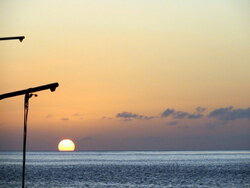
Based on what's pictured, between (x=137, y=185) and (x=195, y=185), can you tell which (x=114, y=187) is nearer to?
(x=137, y=185)

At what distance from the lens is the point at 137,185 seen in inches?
3174

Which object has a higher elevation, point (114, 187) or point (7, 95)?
point (7, 95)

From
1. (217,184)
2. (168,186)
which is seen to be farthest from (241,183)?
(168,186)

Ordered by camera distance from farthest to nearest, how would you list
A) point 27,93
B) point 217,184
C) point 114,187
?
point 217,184, point 114,187, point 27,93

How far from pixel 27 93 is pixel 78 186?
4271cm

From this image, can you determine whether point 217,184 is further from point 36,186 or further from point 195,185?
point 36,186

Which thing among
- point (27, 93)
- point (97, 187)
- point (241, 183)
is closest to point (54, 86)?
point (27, 93)

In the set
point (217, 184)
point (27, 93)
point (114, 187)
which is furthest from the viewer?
point (217, 184)

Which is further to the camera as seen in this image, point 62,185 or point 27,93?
point 62,185

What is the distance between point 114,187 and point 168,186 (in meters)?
6.94

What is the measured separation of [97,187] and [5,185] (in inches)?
447

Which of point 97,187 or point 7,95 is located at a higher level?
point 7,95

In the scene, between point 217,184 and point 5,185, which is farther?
point 217,184

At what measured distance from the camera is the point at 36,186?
3100 inches
